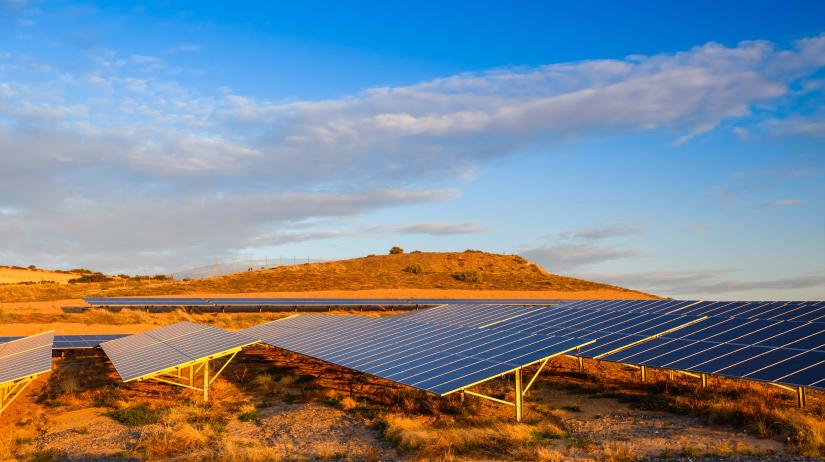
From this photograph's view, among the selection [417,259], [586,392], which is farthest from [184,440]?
[417,259]

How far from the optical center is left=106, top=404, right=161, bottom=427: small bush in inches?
810

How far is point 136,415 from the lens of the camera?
69.7 feet

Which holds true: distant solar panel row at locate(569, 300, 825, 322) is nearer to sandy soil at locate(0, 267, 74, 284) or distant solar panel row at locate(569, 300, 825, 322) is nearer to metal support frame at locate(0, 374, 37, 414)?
metal support frame at locate(0, 374, 37, 414)

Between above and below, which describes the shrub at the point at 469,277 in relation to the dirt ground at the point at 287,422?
above

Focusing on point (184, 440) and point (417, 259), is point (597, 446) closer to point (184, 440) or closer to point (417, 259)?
point (184, 440)

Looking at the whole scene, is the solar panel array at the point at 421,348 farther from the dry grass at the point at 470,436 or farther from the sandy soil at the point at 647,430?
the sandy soil at the point at 647,430

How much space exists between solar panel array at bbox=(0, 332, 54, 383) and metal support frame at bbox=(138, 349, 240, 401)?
3.17 meters

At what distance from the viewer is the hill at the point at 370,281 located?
75.2 metres

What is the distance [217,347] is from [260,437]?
18.5ft

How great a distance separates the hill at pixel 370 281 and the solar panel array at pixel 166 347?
4439cm

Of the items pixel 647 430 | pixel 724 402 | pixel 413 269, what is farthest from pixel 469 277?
pixel 647 430

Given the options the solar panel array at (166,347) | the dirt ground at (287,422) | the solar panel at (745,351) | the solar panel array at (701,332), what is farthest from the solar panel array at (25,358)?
the solar panel at (745,351)

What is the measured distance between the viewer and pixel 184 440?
17.6 metres

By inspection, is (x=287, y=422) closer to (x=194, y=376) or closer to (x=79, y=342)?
(x=194, y=376)
